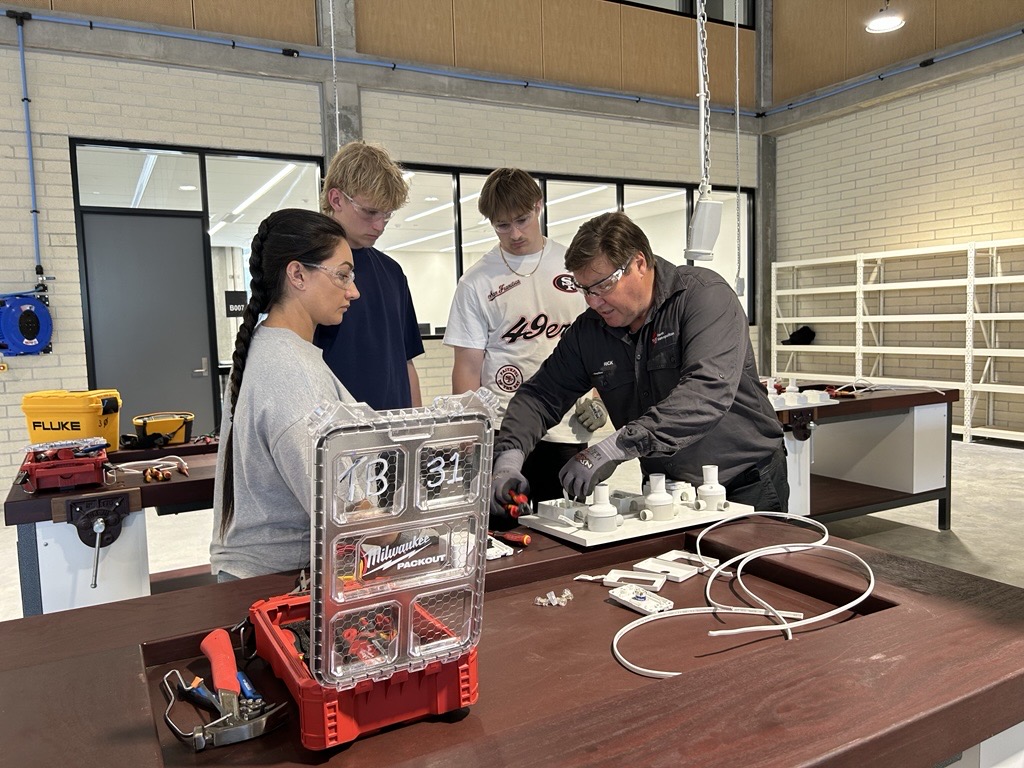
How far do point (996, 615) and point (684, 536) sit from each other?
0.54 meters

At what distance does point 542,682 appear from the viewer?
0.94 meters

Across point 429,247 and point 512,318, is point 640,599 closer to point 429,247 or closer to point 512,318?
point 512,318

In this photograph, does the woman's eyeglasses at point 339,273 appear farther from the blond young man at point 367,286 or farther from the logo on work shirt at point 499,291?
the logo on work shirt at point 499,291

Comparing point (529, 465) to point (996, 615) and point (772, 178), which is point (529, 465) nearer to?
point (996, 615)

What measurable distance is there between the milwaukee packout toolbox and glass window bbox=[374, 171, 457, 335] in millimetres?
6453

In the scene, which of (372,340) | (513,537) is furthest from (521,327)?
(513,537)

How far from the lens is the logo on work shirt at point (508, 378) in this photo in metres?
2.44

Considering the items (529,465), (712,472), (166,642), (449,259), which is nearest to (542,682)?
(166,642)

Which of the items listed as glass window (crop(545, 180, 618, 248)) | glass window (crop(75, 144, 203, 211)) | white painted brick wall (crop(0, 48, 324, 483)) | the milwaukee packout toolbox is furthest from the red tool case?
glass window (crop(545, 180, 618, 248))

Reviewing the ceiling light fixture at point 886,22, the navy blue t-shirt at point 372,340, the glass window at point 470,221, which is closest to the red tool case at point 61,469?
the navy blue t-shirt at point 372,340

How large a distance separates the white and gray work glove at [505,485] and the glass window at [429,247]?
215 inches

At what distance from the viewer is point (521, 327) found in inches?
95.6

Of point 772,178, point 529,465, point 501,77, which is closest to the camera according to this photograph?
point 529,465

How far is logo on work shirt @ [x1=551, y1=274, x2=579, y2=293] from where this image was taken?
8.09ft
